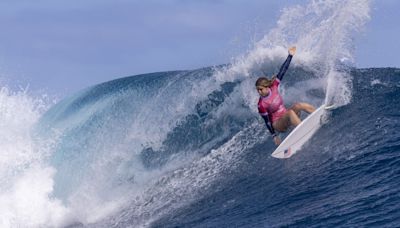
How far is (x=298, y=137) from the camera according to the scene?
970 cm

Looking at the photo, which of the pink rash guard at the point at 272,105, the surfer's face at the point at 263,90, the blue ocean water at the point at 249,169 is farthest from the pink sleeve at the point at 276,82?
the blue ocean water at the point at 249,169

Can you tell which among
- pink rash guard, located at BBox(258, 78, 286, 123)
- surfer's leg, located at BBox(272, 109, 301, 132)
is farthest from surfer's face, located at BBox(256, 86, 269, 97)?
surfer's leg, located at BBox(272, 109, 301, 132)

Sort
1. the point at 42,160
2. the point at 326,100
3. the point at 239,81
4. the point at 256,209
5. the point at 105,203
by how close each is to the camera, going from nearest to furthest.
Answer: 1. the point at 256,209
2. the point at 326,100
3. the point at 105,203
4. the point at 239,81
5. the point at 42,160

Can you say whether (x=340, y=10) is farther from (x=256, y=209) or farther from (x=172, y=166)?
(x=256, y=209)

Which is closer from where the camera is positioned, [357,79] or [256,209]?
[256,209]

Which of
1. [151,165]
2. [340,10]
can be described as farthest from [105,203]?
[340,10]

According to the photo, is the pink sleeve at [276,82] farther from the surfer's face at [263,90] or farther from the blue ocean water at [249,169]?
the blue ocean water at [249,169]

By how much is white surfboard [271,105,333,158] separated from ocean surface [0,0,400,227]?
196 millimetres

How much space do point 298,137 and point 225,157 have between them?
2209 millimetres

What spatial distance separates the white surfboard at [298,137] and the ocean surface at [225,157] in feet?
0.64

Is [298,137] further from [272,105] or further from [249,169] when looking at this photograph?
[249,169]

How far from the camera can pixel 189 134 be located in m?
13.8

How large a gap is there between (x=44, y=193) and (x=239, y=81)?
5.88 metres

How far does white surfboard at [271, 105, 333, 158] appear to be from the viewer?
9.54m
